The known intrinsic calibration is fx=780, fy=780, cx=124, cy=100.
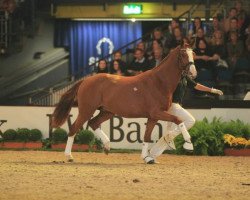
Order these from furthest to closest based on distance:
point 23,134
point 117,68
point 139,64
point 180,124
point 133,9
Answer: point 133,9 → point 139,64 → point 117,68 → point 23,134 → point 180,124

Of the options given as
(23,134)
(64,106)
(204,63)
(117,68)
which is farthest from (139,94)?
(204,63)

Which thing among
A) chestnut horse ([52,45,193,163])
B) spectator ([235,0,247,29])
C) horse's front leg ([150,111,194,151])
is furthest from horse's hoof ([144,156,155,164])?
spectator ([235,0,247,29])

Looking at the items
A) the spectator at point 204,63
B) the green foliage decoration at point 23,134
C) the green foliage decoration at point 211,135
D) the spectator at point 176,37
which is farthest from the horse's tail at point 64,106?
the spectator at point 176,37

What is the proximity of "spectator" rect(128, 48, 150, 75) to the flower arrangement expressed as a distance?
3.68 meters

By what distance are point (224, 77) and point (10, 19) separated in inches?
Answer: 313

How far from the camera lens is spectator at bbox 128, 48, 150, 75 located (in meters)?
20.2

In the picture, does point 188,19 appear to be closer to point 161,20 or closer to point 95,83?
point 161,20

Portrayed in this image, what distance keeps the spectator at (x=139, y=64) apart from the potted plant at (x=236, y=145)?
3694mm

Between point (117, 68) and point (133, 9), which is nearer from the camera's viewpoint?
point (117, 68)

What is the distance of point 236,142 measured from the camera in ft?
57.1

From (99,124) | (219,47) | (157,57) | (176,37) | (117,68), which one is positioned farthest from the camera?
(176,37)

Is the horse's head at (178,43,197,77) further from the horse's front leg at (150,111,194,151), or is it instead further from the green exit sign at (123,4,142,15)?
the green exit sign at (123,4,142,15)

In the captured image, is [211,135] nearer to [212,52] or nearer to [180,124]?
[180,124]

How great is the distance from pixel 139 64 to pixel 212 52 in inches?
76.3
